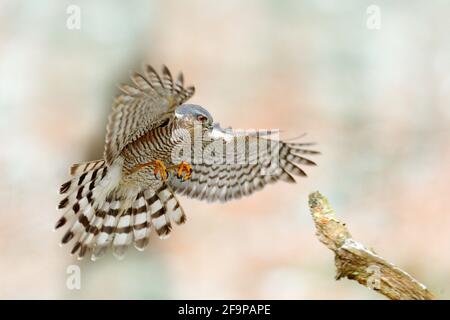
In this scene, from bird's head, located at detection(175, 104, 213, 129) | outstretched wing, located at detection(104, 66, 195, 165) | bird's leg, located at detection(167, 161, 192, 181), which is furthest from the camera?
bird's leg, located at detection(167, 161, 192, 181)

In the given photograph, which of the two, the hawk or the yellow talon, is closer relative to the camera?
the hawk

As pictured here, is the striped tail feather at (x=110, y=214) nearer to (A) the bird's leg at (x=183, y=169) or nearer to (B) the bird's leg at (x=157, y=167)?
(B) the bird's leg at (x=157, y=167)

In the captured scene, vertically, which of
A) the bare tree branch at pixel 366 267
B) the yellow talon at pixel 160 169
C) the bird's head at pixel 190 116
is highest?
the bird's head at pixel 190 116

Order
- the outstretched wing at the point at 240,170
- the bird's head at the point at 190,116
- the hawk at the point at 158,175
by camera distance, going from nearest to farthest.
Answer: the bird's head at the point at 190,116 → the hawk at the point at 158,175 → the outstretched wing at the point at 240,170

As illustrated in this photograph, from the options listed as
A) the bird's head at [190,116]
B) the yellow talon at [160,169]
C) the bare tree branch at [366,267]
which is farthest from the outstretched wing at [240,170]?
the bare tree branch at [366,267]

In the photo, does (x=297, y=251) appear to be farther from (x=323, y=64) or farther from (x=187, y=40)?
(x=187, y=40)

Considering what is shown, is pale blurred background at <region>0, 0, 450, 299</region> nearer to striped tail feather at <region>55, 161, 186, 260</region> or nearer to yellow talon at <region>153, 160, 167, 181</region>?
striped tail feather at <region>55, 161, 186, 260</region>

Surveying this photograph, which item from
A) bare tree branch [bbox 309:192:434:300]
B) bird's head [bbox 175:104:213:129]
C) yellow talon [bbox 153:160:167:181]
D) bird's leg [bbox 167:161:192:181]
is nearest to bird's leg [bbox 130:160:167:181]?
yellow talon [bbox 153:160:167:181]

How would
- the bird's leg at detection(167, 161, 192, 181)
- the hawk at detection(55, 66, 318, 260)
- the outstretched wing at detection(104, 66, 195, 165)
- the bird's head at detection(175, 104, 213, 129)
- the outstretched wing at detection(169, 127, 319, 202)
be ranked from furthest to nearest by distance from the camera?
the outstretched wing at detection(169, 127, 319, 202) → the bird's leg at detection(167, 161, 192, 181) → the hawk at detection(55, 66, 318, 260) → the bird's head at detection(175, 104, 213, 129) → the outstretched wing at detection(104, 66, 195, 165)
